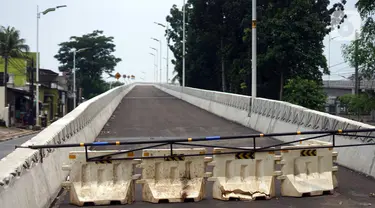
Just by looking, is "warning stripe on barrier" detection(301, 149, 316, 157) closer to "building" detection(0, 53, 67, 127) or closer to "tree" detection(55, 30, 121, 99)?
"building" detection(0, 53, 67, 127)

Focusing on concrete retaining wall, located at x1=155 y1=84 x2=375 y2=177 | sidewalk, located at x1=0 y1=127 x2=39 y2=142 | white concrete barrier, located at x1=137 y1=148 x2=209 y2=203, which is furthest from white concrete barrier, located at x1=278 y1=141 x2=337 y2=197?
sidewalk, located at x1=0 y1=127 x2=39 y2=142

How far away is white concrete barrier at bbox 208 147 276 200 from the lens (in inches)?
328

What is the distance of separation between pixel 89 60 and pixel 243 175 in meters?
86.5

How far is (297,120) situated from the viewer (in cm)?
1409

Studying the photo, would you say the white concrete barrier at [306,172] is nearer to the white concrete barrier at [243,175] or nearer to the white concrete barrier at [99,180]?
the white concrete barrier at [243,175]

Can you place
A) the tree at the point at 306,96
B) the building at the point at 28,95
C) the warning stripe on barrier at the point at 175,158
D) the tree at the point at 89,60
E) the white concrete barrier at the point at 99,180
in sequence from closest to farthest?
1. the white concrete barrier at the point at 99,180
2. the warning stripe on barrier at the point at 175,158
3. the tree at the point at 306,96
4. the building at the point at 28,95
5. the tree at the point at 89,60

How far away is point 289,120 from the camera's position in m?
14.8

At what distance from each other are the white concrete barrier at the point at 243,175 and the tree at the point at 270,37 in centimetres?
2608

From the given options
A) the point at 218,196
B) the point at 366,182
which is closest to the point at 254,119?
the point at 366,182

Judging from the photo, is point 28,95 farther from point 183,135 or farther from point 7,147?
point 183,135

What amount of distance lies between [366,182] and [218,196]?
9.69 ft

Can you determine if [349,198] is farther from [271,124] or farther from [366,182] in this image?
[271,124]

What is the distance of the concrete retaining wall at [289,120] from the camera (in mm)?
10320

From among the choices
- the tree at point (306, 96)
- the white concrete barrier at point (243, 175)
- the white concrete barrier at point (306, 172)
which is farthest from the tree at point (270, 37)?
the white concrete barrier at point (243, 175)
